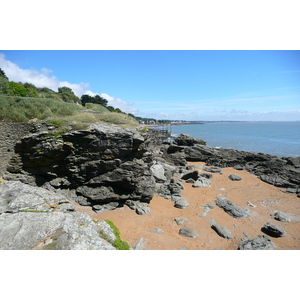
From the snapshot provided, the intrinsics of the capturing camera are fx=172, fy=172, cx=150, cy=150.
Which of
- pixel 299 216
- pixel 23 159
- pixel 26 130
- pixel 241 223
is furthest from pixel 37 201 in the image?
pixel 299 216

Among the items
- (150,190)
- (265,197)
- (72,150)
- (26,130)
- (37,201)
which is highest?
(26,130)

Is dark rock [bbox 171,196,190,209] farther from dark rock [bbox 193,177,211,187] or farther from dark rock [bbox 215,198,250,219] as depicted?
dark rock [bbox 193,177,211,187]

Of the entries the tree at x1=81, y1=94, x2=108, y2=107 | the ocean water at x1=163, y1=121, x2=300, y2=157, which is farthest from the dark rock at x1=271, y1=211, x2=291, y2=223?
the tree at x1=81, y1=94, x2=108, y2=107

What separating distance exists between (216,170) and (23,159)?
64.2 feet

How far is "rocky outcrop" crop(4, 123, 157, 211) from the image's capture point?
1166cm

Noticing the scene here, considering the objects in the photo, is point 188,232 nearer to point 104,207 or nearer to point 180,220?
point 180,220

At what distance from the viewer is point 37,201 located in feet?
22.6

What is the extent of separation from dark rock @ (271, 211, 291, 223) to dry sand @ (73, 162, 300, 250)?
0.30 meters

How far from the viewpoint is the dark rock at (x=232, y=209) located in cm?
1136

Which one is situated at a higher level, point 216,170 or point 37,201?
point 37,201

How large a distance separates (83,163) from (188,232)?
26.1 ft

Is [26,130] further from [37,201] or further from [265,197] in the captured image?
[265,197]

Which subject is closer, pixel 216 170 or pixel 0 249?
pixel 0 249

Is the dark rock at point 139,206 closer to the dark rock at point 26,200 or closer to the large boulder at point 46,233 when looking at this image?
the dark rock at point 26,200
